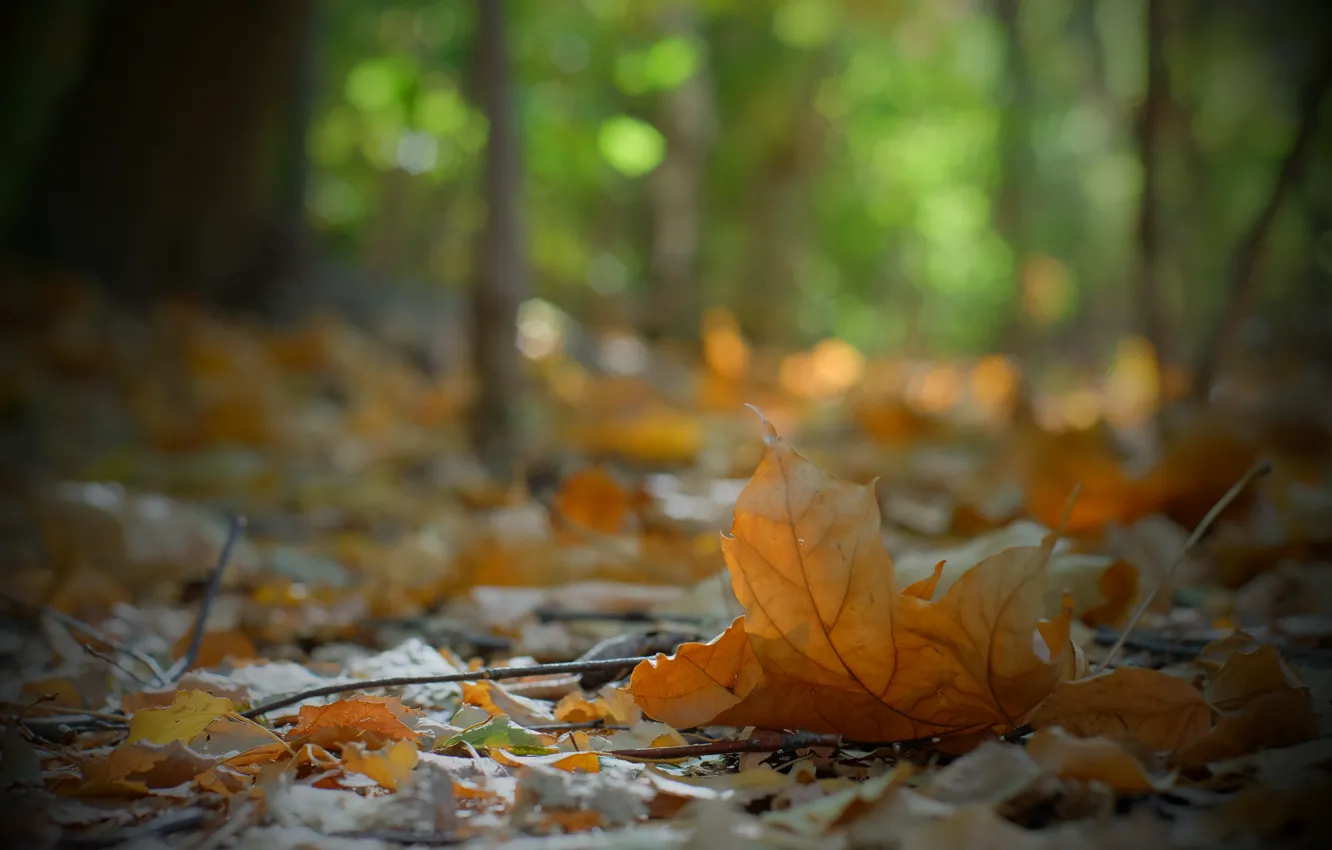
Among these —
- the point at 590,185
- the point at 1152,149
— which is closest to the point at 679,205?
the point at 590,185

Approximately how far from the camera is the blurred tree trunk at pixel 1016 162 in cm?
502

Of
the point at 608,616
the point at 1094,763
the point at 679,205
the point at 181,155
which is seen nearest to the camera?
the point at 1094,763

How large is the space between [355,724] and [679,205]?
27.2 feet

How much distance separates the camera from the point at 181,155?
19.4 ft

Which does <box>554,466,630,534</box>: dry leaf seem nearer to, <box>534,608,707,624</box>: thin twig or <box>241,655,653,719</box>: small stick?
<box>534,608,707,624</box>: thin twig

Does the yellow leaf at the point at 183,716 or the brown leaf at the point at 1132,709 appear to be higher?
the brown leaf at the point at 1132,709

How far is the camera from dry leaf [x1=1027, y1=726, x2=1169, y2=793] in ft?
2.64

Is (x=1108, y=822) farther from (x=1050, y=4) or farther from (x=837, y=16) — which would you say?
(x=1050, y=4)

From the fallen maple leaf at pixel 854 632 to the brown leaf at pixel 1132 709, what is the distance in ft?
0.09

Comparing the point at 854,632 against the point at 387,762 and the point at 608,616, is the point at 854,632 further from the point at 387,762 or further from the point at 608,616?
the point at 608,616

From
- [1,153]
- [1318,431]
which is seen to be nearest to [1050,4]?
[1318,431]

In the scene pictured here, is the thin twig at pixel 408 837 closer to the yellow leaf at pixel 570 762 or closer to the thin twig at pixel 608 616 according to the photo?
the yellow leaf at pixel 570 762

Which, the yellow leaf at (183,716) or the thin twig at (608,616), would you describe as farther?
the thin twig at (608,616)

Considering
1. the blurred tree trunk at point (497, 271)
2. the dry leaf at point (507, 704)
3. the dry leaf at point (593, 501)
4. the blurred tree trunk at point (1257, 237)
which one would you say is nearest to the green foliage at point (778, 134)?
the blurred tree trunk at point (497, 271)
